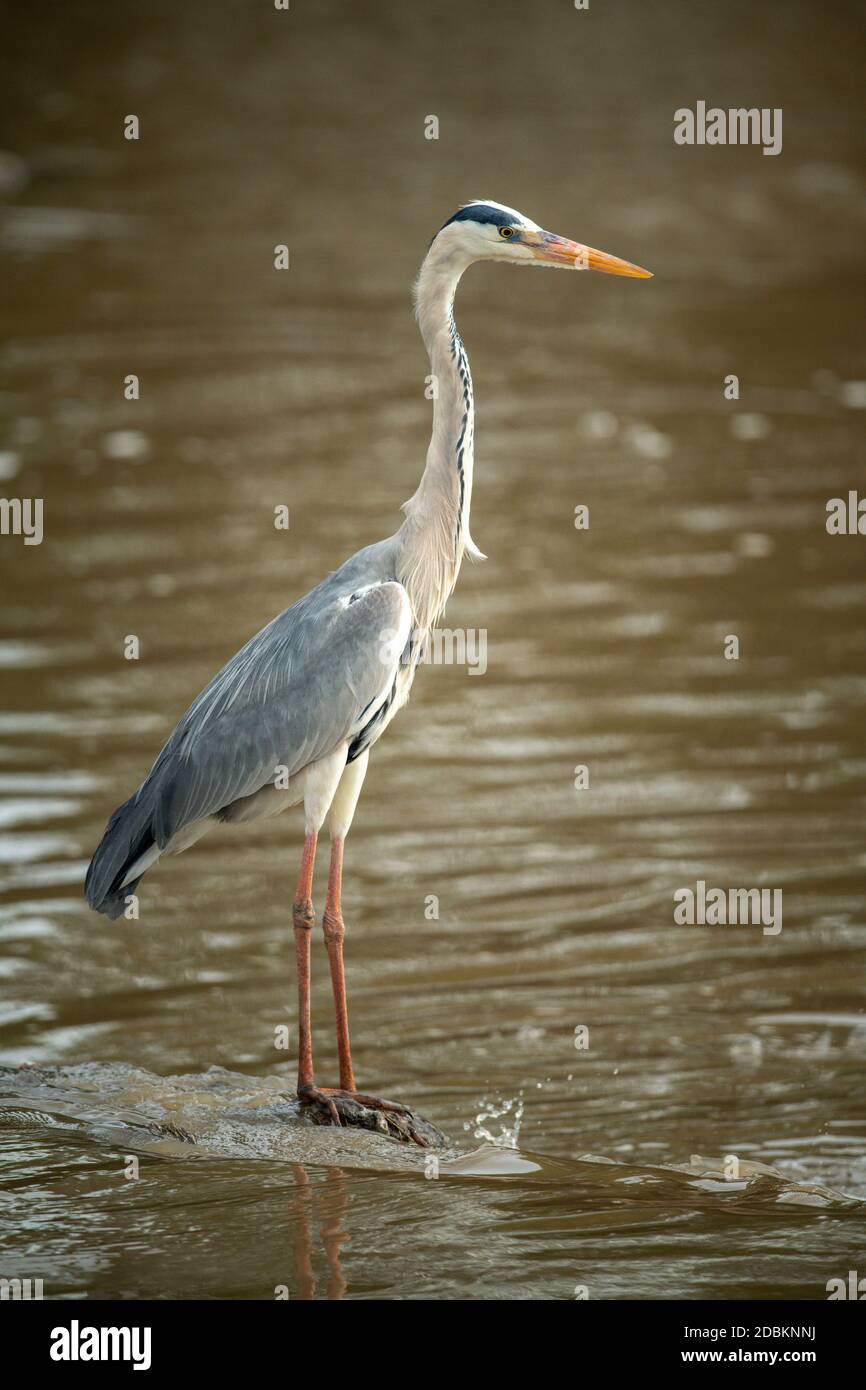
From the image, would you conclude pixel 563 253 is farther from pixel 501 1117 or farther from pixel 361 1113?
pixel 501 1117

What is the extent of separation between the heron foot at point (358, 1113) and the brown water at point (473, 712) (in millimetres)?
181

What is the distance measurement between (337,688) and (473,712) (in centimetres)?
538

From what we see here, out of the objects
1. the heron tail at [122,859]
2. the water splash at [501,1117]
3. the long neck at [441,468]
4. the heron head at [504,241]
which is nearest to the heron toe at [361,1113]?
the water splash at [501,1117]

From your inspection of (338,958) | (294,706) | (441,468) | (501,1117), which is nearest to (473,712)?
(501,1117)

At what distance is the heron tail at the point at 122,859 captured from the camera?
25.7ft

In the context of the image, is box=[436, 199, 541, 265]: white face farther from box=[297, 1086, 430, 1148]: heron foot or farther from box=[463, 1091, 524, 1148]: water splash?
box=[463, 1091, 524, 1148]: water splash

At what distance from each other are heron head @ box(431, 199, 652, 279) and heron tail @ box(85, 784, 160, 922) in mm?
2612

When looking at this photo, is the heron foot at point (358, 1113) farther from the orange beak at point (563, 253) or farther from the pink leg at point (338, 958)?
the orange beak at point (563, 253)

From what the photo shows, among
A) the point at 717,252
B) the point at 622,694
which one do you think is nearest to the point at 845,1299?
the point at 622,694

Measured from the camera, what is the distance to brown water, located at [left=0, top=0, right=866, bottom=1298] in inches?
272

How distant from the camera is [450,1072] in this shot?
8.97 meters

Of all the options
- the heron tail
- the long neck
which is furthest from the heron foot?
the long neck
